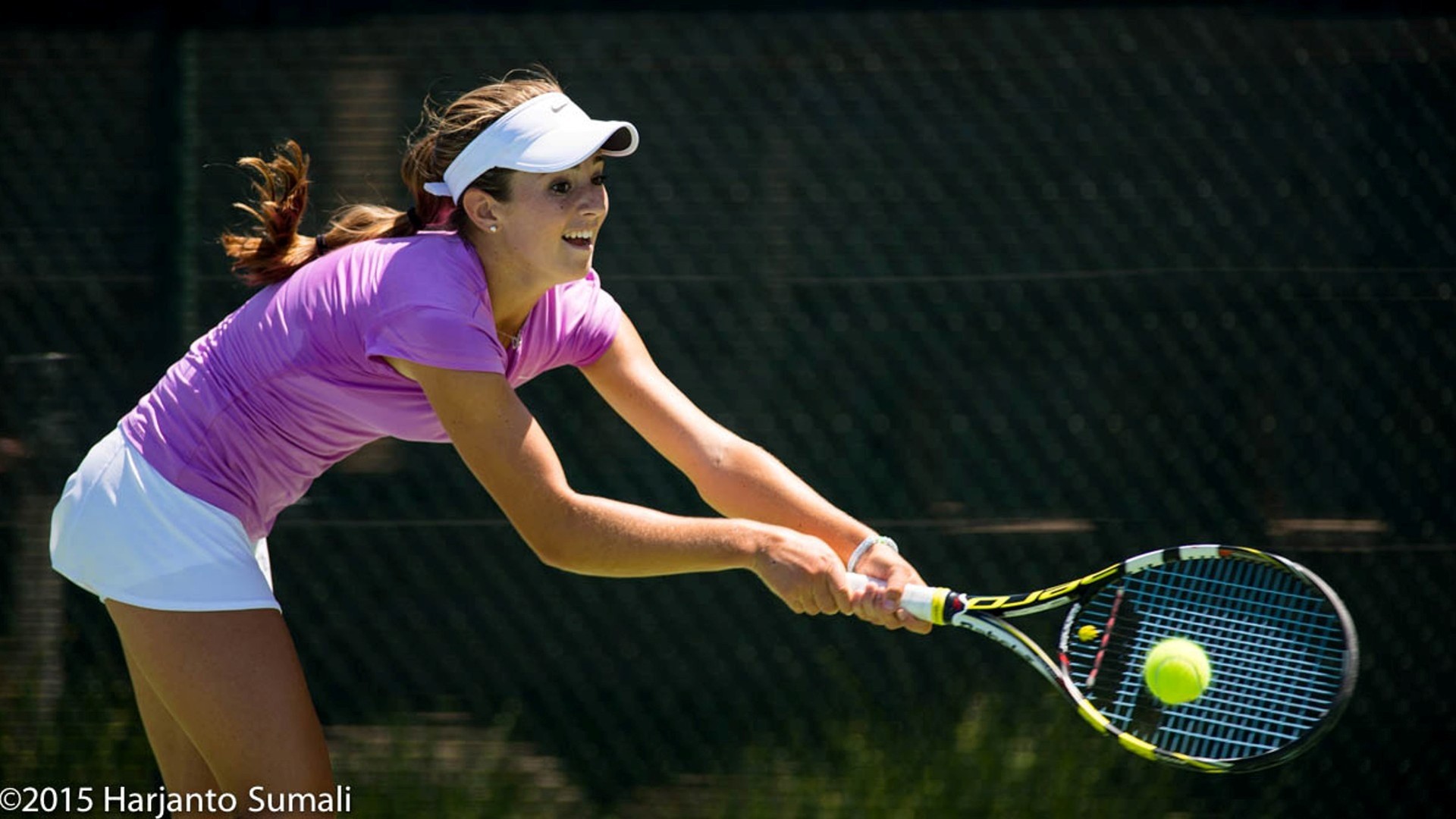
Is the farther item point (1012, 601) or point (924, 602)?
point (1012, 601)

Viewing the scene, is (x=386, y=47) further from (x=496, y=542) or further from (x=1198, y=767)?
(x=1198, y=767)

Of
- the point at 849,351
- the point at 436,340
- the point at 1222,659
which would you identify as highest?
the point at 849,351

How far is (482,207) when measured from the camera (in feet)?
8.05

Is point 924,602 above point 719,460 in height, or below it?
below

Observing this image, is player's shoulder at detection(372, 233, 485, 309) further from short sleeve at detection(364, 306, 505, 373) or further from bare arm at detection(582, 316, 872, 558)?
bare arm at detection(582, 316, 872, 558)

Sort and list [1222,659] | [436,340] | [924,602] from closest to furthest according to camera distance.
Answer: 1. [436,340]
2. [924,602]
3. [1222,659]

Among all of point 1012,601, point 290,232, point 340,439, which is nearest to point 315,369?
point 340,439

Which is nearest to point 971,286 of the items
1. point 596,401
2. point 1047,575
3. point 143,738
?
point 1047,575

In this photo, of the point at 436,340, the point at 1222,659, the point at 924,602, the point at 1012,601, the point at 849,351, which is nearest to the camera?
the point at 436,340

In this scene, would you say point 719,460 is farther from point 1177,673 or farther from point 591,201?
point 1177,673

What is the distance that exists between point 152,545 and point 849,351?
1.83 metres

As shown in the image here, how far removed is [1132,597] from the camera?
10.5 ft

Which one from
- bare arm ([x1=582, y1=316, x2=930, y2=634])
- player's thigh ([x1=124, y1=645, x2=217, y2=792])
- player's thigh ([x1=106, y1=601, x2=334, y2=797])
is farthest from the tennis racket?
player's thigh ([x1=124, y1=645, x2=217, y2=792])

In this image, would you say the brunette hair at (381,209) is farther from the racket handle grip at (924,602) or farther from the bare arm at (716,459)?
the racket handle grip at (924,602)
